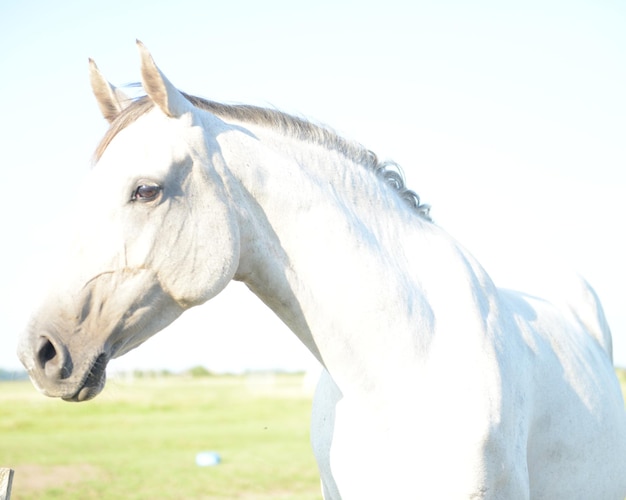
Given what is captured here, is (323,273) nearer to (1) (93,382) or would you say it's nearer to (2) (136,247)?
(2) (136,247)

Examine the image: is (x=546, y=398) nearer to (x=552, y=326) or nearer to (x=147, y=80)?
(x=552, y=326)

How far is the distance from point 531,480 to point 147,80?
2309 mm

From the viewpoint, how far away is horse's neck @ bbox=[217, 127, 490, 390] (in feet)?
9.23

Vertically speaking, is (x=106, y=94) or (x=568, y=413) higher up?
(x=106, y=94)

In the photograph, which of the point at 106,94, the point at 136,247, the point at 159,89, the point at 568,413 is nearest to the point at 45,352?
the point at 136,247

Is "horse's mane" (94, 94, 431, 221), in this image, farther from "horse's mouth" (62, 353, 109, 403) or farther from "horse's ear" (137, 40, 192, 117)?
"horse's mouth" (62, 353, 109, 403)

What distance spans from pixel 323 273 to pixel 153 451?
15.8 metres

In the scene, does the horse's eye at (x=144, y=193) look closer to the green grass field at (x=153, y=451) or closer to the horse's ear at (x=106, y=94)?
the horse's ear at (x=106, y=94)

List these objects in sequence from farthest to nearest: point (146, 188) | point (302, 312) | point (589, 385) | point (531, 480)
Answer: point (589, 385) < point (531, 480) < point (302, 312) < point (146, 188)

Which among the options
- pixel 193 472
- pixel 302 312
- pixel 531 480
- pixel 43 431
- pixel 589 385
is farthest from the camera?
pixel 43 431

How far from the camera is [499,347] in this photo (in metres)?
2.92

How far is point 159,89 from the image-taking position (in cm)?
264

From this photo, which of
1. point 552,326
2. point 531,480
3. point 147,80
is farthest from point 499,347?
point 147,80

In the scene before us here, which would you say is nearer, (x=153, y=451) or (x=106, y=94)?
(x=106, y=94)
